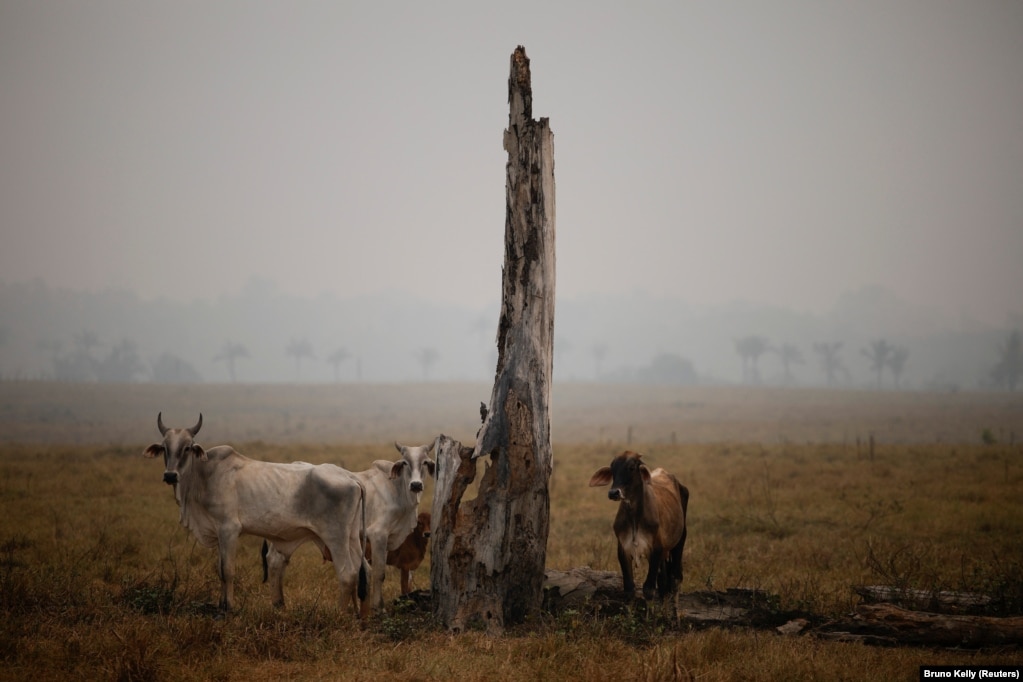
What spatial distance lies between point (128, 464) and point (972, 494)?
21.5 meters

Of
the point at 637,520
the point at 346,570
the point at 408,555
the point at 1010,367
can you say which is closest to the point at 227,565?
the point at 346,570

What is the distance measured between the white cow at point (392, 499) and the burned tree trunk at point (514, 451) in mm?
855

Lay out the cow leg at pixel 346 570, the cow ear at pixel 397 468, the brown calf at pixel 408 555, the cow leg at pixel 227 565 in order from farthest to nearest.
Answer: the brown calf at pixel 408 555 < the cow ear at pixel 397 468 < the cow leg at pixel 346 570 < the cow leg at pixel 227 565

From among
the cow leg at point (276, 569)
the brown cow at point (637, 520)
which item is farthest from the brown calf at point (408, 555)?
the brown cow at point (637, 520)

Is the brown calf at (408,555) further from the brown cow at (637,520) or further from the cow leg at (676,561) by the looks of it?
the cow leg at (676,561)

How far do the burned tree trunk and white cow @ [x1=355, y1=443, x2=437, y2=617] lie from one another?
0.86 meters

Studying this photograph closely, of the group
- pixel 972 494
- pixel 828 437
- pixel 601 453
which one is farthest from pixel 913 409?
pixel 972 494

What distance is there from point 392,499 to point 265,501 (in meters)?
1.70

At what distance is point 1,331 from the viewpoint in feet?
592

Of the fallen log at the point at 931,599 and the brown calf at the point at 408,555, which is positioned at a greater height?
the brown calf at the point at 408,555

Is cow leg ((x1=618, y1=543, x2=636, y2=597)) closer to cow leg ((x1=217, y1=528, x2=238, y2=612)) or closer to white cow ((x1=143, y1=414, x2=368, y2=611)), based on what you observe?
white cow ((x1=143, y1=414, x2=368, y2=611))

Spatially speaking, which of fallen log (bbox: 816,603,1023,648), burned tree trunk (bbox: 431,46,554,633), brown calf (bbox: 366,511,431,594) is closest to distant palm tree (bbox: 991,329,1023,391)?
fallen log (bbox: 816,603,1023,648)

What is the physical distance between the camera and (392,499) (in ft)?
37.1

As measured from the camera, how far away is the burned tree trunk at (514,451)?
9.82 m
